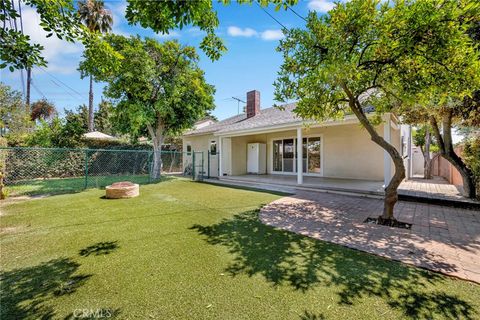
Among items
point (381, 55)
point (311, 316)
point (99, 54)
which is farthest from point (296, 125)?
point (311, 316)

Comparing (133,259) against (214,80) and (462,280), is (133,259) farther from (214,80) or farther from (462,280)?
(214,80)

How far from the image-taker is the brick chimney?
15.2 metres

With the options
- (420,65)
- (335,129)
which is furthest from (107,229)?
(335,129)

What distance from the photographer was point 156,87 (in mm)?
10914

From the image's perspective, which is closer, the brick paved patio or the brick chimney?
the brick paved patio

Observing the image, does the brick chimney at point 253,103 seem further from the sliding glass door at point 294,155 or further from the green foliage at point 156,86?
the green foliage at point 156,86

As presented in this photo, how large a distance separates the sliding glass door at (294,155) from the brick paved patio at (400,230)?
468cm

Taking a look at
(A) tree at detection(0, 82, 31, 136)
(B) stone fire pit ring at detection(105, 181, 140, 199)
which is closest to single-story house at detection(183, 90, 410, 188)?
(B) stone fire pit ring at detection(105, 181, 140, 199)

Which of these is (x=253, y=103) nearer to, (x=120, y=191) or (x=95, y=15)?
(x=120, y=191)

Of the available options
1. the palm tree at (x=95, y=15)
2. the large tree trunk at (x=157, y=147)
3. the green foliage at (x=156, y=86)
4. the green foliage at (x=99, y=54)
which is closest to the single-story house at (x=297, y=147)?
the green foliage at (x=156, y=86)

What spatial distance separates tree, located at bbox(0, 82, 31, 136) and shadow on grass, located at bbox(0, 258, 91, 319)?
1727cm

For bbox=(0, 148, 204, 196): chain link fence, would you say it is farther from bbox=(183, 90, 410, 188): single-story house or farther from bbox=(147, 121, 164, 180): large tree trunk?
bbox=(183, 90, 410, 188): single-story house

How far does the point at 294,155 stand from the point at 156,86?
8.42 meters

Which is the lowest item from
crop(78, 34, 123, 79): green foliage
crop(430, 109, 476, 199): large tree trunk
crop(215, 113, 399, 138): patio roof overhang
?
crop(430, 109, 476, 199): large tree trunk
